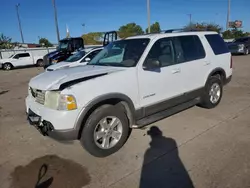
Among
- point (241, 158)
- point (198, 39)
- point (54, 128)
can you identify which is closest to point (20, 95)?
point (54, 128)

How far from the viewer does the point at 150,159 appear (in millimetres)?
3312

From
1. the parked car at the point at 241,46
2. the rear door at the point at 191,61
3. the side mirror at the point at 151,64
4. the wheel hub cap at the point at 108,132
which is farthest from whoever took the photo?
the parked car at the point at 241,46

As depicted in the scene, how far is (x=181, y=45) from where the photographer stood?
4555 millimetres

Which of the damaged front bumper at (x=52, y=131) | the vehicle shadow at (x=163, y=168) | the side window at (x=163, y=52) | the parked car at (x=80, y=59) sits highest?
the side window at (x=163, y=52)

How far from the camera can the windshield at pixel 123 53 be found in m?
3.93

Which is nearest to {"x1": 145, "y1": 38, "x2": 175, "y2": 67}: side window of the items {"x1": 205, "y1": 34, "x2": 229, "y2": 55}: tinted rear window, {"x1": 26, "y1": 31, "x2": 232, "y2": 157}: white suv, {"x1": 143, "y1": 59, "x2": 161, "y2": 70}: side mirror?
{"x1": 26, "y1": 31, "x2": 232, "y2": 157}: white suv

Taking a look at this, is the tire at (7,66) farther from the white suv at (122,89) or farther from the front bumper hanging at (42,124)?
the front bumper hanging at (42,124)

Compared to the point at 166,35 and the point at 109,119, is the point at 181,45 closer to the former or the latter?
the point at 166,35

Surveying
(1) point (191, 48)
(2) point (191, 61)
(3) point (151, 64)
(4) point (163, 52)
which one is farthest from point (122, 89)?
(1) point (191, 48)

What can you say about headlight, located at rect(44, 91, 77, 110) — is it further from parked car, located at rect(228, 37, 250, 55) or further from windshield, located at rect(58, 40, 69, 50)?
parked car, located at rect(228, 37, 250, 55)

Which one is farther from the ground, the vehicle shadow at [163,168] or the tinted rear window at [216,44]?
the tinted rear window at [216,44]

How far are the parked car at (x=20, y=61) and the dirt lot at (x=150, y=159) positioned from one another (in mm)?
18308

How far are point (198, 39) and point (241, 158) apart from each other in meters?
2.80

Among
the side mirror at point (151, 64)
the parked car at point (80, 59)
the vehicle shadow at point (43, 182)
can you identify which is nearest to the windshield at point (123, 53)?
the side mirror at point (151, 64)
